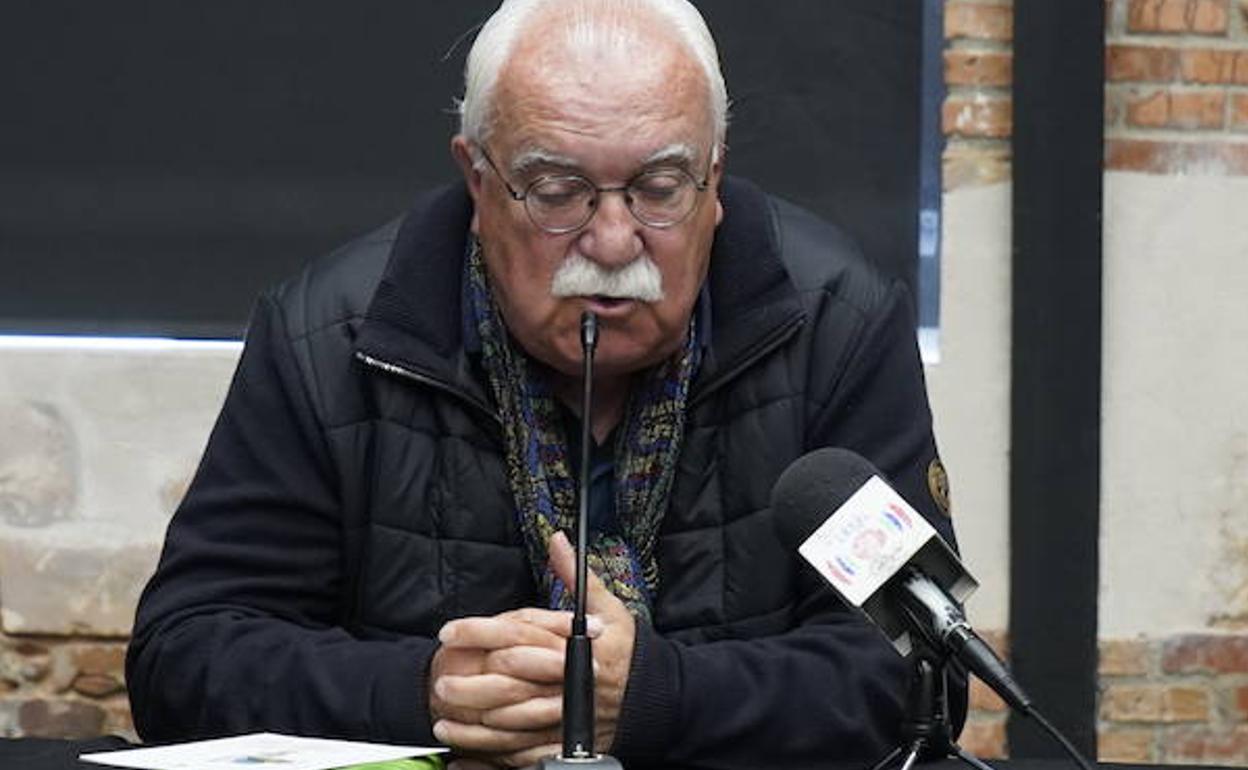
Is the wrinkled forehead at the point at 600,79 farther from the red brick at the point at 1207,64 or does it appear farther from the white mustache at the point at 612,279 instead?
the red brick at the point at 1207,64

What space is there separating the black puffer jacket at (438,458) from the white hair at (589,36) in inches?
8.2

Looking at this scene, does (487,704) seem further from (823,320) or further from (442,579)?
(823,320)

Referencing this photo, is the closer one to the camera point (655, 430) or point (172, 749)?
point (172, 749)

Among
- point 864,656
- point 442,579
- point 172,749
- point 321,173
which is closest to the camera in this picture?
point 172,749

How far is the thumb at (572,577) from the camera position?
8.48ft

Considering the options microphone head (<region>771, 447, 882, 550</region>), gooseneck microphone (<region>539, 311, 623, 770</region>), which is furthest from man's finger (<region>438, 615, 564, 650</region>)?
microphone head (<region>771, 447, 882, 550</region>)

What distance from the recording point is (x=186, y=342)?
4.41m

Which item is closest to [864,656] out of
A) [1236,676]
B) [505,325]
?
[505,325]

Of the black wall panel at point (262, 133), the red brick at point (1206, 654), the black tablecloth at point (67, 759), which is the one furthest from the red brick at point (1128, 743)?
the black tablecloth at point (67, 759)

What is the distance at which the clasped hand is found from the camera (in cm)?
252

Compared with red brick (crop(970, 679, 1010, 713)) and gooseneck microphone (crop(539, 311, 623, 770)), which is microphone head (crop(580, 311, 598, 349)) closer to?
gooseneck microphone (crop(539, 311, 623, 770))

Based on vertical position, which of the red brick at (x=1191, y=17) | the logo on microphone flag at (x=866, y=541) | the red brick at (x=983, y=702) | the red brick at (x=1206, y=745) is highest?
the red brick at (x=1191, y=17)

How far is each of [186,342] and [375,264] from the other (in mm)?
1398

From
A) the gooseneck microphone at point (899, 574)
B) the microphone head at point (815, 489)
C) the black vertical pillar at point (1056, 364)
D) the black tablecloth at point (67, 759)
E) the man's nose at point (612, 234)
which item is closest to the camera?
the gooseneck microphone at point (899, 574)
